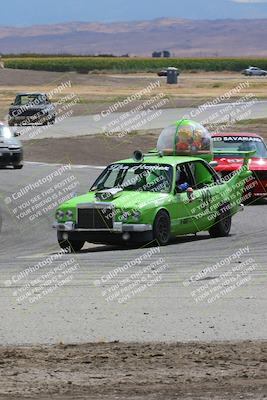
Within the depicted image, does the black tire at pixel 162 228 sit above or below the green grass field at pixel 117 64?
above

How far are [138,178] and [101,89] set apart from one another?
247 feet

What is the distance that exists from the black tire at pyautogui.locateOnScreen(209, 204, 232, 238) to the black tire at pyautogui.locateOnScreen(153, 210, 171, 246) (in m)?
1.56

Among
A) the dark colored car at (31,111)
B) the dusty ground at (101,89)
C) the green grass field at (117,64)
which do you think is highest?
the dark colored car at (31,111)

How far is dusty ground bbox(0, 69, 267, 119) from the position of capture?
69.0 meters

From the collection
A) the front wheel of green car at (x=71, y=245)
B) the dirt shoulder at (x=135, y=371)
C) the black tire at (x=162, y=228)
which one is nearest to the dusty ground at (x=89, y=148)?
the front wheel of green car at (x=71, y=245)

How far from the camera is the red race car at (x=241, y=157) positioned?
944 inches

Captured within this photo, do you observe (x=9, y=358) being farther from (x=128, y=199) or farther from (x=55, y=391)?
(x=128, y=199)

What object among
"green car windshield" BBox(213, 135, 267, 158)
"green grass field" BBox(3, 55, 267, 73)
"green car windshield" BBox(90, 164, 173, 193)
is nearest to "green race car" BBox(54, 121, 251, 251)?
"green car windshield" BBox(90, 164, 173, 193)

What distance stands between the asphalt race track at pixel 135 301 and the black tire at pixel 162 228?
10.5 inches

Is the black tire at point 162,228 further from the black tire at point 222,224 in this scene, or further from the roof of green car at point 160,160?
the black tire at point 222,224

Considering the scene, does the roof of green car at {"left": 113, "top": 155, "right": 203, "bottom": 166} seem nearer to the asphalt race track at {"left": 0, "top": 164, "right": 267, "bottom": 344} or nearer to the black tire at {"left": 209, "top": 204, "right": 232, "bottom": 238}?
the black tire at {"left": 209, "top": 204, "right": 232, "bottom": 238}

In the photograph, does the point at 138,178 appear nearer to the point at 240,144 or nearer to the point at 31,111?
the point at 240,144

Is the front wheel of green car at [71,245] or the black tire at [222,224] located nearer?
the front wheel of green car at [71,245]

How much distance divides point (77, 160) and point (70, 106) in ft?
96.8
